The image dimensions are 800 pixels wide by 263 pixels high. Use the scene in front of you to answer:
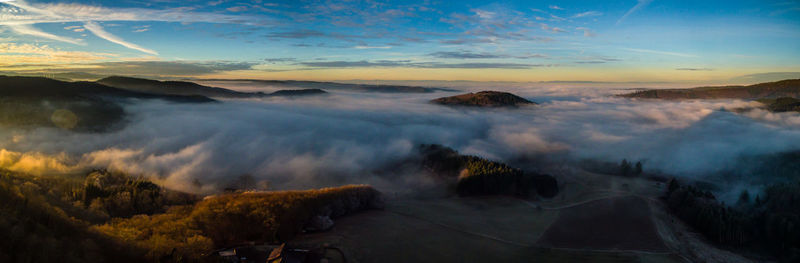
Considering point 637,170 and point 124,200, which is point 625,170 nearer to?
point 637,170

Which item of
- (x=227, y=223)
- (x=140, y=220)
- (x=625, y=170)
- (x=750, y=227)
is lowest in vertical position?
(x=625, y=170)

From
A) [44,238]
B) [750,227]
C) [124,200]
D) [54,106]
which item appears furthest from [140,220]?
[54,106]

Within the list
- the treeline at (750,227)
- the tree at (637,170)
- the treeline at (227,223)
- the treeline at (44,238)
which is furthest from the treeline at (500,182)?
the treeline at (44,238)

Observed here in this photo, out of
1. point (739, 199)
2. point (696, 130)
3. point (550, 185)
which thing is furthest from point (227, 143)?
point (696, 130)

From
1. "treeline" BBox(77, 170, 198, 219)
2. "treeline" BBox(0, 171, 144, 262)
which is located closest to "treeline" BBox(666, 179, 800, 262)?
"treeline" BBox(0, 171, 144, 262)

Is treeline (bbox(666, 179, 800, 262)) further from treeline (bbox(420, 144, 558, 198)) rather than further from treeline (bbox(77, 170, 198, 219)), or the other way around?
treeline (bbox(77, 170, 198, 219))

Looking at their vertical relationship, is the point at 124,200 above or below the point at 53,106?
below

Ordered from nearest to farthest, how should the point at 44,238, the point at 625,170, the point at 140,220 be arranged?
the point at 44,238
the point at 140,220
the point at 625,170

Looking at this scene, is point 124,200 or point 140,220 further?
point 124,200

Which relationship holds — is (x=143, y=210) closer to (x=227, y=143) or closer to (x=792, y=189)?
(x=227, y=143)
